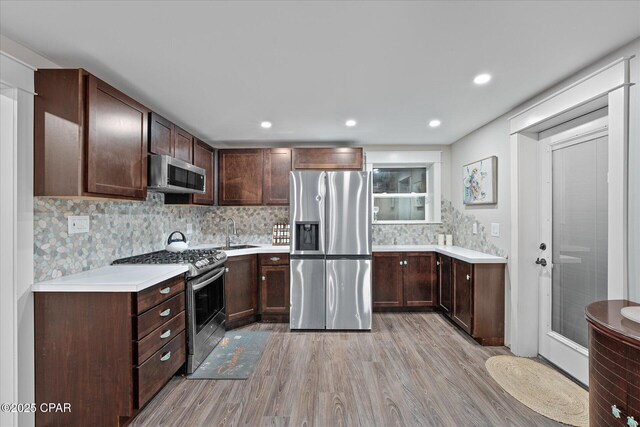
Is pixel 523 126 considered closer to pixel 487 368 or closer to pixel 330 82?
pixel 330 82

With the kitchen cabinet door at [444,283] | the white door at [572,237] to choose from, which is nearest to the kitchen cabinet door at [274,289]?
the kitchen cabinet door at [444,283]

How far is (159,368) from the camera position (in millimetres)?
2061

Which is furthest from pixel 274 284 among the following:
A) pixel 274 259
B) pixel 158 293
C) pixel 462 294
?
pixel 462 294

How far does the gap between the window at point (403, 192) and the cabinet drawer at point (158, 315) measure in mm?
2897

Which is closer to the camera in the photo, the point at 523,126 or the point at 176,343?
the point at 176,343

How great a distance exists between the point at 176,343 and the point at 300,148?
266cm

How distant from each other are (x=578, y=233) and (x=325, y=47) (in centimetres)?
245

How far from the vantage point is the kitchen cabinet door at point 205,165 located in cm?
341

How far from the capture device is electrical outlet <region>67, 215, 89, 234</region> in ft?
6.82

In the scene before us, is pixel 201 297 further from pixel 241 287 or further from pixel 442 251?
pixel 442 251

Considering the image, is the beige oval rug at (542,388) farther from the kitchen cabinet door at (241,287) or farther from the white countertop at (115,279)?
the white countertop at (115,279)

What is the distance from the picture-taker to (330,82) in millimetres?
2219

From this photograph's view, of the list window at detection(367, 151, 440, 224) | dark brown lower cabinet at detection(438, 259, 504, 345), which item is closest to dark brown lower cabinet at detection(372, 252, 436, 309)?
window at detection(367, 151, 440, 224)

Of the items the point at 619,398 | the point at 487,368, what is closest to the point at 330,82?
the point at 619,398
